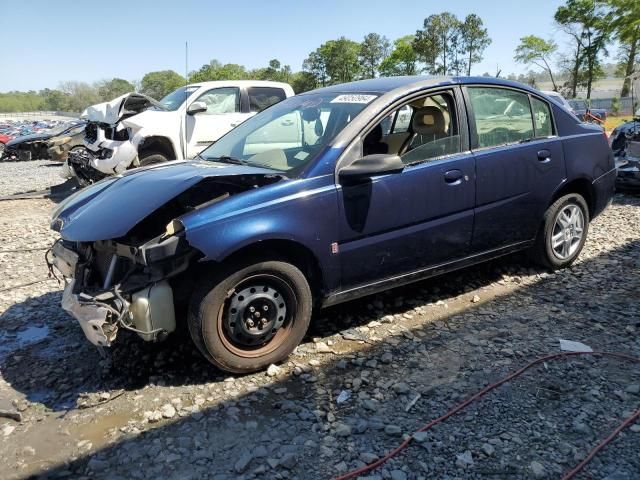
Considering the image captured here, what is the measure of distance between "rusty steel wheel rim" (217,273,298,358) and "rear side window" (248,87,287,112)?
7035 millimetres

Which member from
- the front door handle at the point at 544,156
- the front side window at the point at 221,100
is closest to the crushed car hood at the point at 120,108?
the front side window at the point at 221,100

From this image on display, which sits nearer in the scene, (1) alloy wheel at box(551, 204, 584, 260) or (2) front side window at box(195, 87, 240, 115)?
(1) alloy wheel at box(551, 204, 584, 260)

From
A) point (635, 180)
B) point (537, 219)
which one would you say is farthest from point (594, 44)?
point (537, 219)

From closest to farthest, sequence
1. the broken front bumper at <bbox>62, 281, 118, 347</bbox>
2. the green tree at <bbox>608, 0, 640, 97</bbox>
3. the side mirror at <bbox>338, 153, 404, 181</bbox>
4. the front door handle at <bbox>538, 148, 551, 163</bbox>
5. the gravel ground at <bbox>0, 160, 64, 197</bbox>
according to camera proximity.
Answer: the broken front bumper at <bbox>62, 281, 118, 347</bbox>, the side mirror at <bbox>338, 153, 404, 181</bbox>, the front door handle at <bbox>538, 148, 551, 163</bbox>, the gravel ground at <bbox>0, 160, 64, 197</bbox>, the green tree at <bbox>608, 0, 640, 97</bbox>

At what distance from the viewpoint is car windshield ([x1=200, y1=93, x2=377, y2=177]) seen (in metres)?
3.56

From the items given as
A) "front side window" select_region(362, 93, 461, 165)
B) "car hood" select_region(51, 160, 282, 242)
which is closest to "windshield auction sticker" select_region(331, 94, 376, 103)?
"front side window" select_region(362, 93, 461, 165)

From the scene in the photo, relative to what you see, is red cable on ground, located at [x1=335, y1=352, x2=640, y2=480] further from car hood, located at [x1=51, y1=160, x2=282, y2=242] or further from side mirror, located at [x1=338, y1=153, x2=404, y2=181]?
car hood, located at [x1=51, y1=160, x2=282, y2=242]

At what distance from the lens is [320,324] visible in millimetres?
3988

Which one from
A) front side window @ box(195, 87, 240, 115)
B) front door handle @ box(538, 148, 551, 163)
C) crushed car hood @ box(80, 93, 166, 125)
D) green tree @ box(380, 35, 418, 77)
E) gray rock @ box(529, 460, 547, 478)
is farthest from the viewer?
green tree @ box(380, 35, 418, 77)

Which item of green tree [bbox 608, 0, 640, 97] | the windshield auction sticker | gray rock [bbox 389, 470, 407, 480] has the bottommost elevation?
gray rock [bbox 389, 470, 407, 480]

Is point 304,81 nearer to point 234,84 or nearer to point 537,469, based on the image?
point 234,84

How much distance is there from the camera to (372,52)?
73250mm

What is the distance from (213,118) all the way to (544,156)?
6326 millimetres

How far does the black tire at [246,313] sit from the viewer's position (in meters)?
3.01
